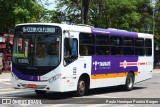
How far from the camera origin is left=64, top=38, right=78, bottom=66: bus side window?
15.8m

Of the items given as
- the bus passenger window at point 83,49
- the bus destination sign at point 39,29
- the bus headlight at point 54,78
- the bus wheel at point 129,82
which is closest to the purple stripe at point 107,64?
the bus wheel at point 129,82

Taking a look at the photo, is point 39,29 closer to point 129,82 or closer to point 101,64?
point 101,64

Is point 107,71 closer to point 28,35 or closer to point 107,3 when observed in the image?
point 28,35

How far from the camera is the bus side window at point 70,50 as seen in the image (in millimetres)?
15844

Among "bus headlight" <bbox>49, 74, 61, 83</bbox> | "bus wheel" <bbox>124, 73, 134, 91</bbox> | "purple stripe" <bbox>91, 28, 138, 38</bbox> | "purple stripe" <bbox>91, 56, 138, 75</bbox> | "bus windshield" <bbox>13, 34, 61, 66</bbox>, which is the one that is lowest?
"bus wheel" <bbox>124, 73, 134, 91</bbox>

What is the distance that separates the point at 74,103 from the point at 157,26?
5146cm

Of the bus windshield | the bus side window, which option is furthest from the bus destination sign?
the bus side window

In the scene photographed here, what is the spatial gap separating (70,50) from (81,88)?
1.77 metres

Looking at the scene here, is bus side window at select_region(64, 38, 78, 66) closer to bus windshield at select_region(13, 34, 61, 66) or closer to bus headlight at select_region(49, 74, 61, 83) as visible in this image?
bus windshield at select_region(13, 34, 61, 66)

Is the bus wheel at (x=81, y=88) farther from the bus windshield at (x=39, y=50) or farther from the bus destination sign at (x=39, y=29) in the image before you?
the bus destination sign at (x=39, y=29)

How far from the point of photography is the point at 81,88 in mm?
16969

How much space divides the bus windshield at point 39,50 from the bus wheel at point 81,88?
5.78ft

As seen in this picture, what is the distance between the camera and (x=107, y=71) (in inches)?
744

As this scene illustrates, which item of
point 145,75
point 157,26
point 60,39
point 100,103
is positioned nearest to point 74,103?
point 100,103
